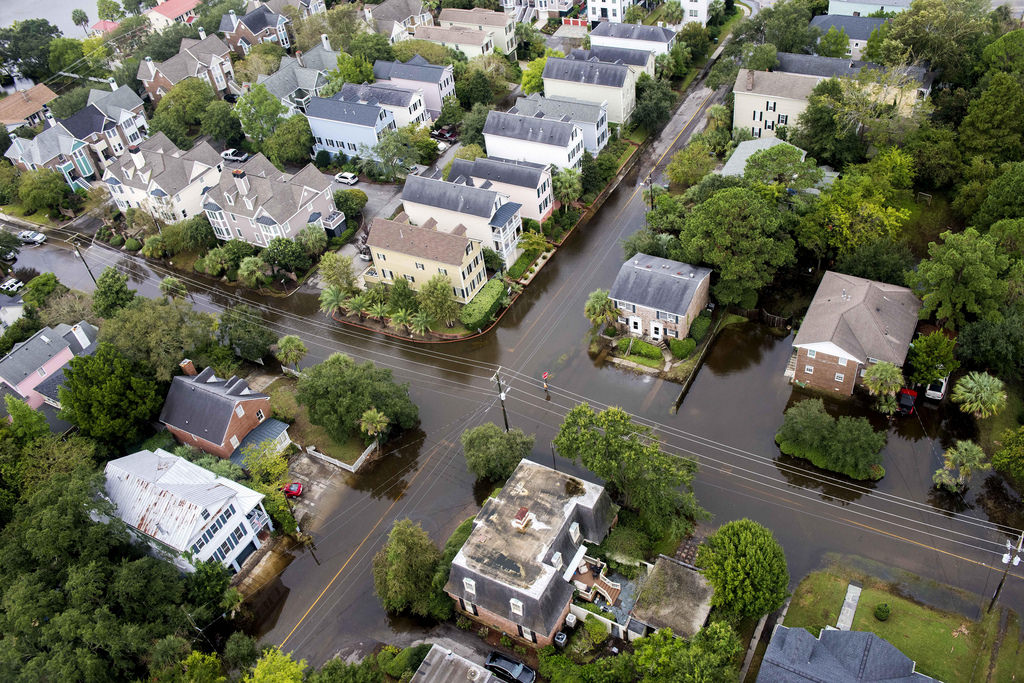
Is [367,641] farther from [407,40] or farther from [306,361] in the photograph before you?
[407,40]

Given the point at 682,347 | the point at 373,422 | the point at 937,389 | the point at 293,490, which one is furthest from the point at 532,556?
the point at 937,389

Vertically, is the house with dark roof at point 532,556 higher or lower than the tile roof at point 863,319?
lower

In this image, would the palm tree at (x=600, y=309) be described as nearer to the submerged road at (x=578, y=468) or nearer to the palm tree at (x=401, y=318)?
the submerged road at (x=578, y=468)

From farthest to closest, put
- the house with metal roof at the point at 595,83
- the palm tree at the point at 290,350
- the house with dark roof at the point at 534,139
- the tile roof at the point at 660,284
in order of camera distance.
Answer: the house with metal roof at the point at 595,83, the house with dark roof at the point at 534,139, the palm tree at the point at 290,350, the tile roof at the point at 660,284

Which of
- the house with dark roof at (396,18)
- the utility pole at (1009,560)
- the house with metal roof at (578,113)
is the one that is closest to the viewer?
the utility pole at (1009,560)

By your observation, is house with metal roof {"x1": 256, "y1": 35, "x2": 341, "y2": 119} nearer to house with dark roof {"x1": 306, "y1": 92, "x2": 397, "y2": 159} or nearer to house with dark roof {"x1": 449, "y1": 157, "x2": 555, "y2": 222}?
house with dark roof {"x1": 306, "y1": 92, "x2": 397, "y2": 159}

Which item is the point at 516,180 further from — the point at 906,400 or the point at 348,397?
the point at 906,400

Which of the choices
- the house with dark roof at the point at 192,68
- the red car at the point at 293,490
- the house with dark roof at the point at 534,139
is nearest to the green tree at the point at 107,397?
the red car at the point at 293,490
